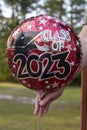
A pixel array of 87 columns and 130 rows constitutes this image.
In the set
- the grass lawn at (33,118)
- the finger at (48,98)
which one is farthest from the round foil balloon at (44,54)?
the grass lawn at (33,118)

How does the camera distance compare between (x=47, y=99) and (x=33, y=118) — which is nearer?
(x=47, y=99)

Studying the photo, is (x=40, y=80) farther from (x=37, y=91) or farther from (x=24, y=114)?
(x=24, y=114)

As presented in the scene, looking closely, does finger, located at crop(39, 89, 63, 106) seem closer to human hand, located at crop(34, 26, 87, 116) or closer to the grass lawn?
human hand, located at crop(34, 26, 87, 116)

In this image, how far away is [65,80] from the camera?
1584 millimetres

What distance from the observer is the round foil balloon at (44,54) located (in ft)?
4.99

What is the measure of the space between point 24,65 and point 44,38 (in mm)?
129

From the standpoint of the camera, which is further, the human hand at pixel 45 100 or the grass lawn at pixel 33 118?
the grass lawn at pixel 33 118

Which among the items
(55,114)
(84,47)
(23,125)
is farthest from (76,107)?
Result: (84,47)

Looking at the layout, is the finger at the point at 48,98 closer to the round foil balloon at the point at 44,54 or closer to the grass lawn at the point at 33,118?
the round foil balloon at the point at 44,54

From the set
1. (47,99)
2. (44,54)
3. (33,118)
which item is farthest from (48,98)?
(33,118)

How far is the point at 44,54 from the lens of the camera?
4.98 ft

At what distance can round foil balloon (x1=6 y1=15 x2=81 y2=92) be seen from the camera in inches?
59.9

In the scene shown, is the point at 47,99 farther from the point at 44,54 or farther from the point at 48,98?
the point at 44,54

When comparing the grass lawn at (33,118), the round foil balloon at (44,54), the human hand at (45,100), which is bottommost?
the grass lawn at (33,118)
